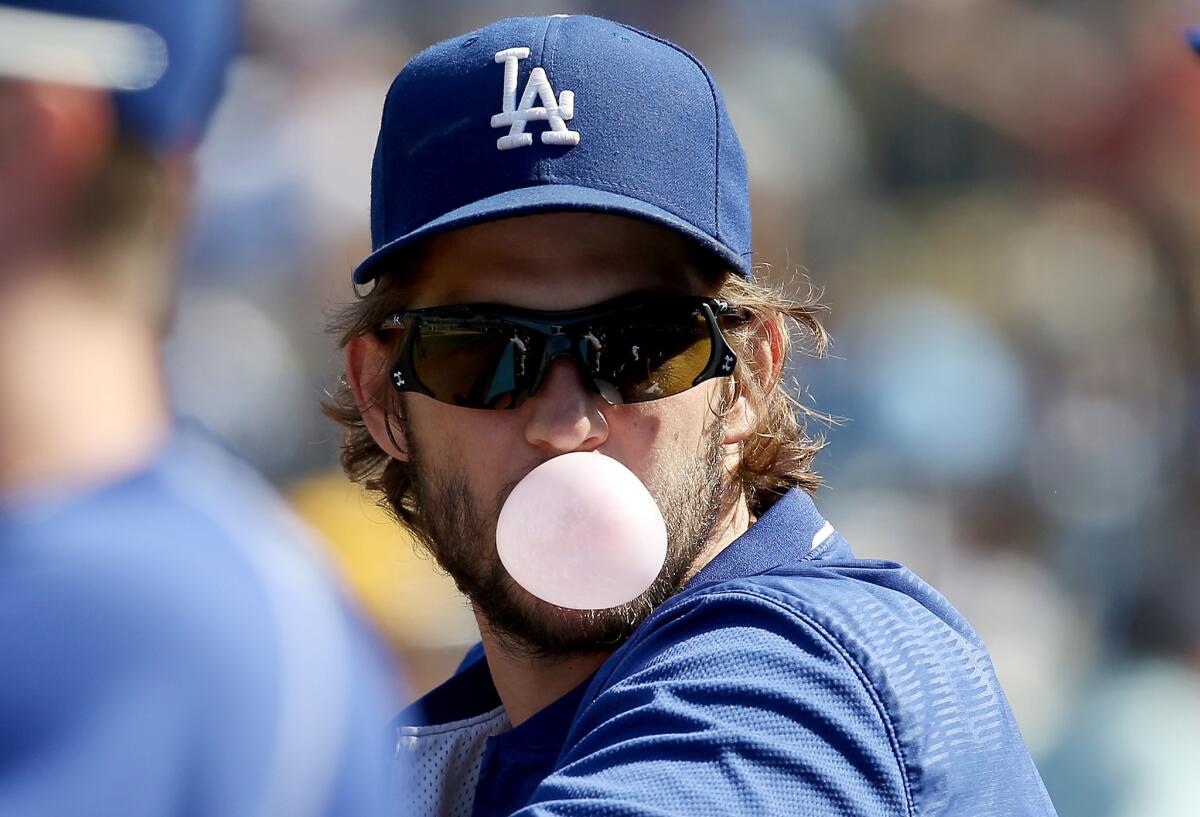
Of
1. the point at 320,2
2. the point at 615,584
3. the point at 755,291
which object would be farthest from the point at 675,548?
the point at 320,2

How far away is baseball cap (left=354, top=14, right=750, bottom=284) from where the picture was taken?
1870mm

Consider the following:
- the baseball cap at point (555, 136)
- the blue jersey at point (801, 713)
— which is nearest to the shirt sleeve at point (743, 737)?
the blue jersey at point (801, 713)

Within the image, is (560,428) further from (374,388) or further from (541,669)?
(374,388)

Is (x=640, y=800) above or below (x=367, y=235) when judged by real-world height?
above

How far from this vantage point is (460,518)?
2.02 m

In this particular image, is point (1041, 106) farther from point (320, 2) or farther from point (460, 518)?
point (460, 518)

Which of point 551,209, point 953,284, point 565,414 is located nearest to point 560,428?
point 565,414

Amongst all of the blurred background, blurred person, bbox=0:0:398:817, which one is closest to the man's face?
blurred person, bbox=0:0:398:817

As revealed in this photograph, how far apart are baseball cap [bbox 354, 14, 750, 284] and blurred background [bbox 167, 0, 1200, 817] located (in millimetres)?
2240

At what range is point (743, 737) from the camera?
1372mm

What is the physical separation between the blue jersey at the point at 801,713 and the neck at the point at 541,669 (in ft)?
0.90

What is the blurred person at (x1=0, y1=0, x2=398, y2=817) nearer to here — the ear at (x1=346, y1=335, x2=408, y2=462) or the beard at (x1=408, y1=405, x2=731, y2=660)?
the beard at (x1=408, y1=405, x2=731, y2=660)

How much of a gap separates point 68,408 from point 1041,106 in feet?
15.1

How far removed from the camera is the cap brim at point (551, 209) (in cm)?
183
